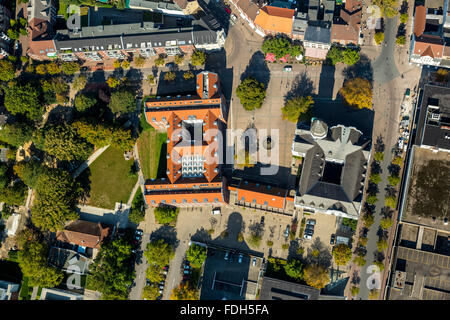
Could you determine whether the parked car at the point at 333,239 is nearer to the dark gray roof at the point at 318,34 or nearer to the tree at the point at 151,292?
the tree at the point at 151,292

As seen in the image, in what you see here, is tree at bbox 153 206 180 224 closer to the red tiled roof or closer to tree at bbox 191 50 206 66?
tree at bbox 191 50 206 66

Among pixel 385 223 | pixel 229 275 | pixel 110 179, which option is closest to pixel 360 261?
pixel 385 223

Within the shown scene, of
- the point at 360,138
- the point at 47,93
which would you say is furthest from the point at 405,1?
the point at 47,93

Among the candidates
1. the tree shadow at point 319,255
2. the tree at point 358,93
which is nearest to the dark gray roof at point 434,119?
the tree at point 358,93

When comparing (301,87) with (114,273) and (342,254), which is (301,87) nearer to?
(342,254)

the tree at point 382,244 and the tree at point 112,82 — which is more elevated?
the tree at point 112,82

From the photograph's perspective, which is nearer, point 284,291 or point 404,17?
point 284,291
